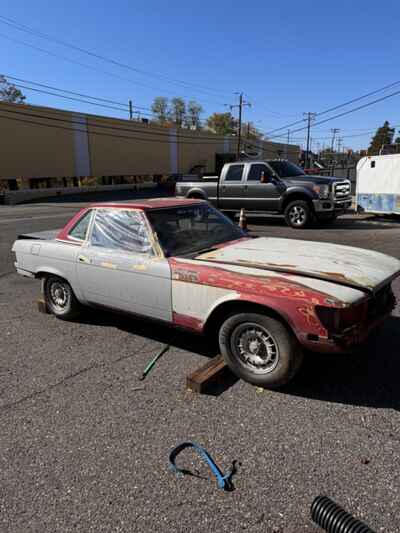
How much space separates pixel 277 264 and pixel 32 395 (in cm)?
237

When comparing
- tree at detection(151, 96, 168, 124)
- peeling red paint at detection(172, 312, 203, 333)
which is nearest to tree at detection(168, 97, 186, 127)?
tree at detection(151, 96, 168, 124)

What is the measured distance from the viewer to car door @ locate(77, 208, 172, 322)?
3.67m

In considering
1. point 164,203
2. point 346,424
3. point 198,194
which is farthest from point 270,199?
point 346,424

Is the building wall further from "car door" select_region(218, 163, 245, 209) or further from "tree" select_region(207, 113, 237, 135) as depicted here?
"tree" select_region(207, 113, 237, 135)

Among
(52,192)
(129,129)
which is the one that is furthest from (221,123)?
(52,192)

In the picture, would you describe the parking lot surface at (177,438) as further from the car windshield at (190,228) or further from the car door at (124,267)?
the car windshield at (190,228)

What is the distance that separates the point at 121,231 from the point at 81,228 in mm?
721

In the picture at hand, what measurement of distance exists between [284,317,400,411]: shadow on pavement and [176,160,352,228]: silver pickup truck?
799 centimetres

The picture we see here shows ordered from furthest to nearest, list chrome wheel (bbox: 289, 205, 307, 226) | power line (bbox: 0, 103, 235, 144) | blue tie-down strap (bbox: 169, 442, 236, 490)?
1. power line (bbox: 0, 103, 235, 144)
2. chrome wheel (bbox: 289, 205, 307, 226)
3. blue tie-down strap (bbox: 169, 442, 236, 490)

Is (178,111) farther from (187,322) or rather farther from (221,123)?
(187,322)

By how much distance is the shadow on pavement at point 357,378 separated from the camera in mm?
3111

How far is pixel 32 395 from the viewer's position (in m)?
3.28

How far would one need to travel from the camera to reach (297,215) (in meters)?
11.9

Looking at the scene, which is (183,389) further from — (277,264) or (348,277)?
(348,277)
